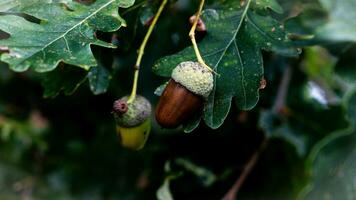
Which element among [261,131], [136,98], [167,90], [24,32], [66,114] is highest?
[24,32]

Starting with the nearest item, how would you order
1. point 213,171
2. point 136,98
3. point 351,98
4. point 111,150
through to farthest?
point 351,98 < point 136,98 < point 213,171 < point 111,150

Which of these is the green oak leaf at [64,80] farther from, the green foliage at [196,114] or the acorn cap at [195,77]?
the acorn cap at [195,77]

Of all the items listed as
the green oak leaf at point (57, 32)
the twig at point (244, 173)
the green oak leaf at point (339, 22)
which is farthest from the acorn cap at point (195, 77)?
the twig at point (244, 173)

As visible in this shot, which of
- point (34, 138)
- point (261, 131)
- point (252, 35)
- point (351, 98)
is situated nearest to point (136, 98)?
point (252, 35)

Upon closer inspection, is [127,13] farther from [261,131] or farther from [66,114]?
[66,114]

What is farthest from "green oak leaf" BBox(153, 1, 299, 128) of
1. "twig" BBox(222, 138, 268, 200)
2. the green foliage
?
"twig" BBox(222, 138, 268, 200)

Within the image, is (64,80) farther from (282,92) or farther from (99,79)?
(282,92)
